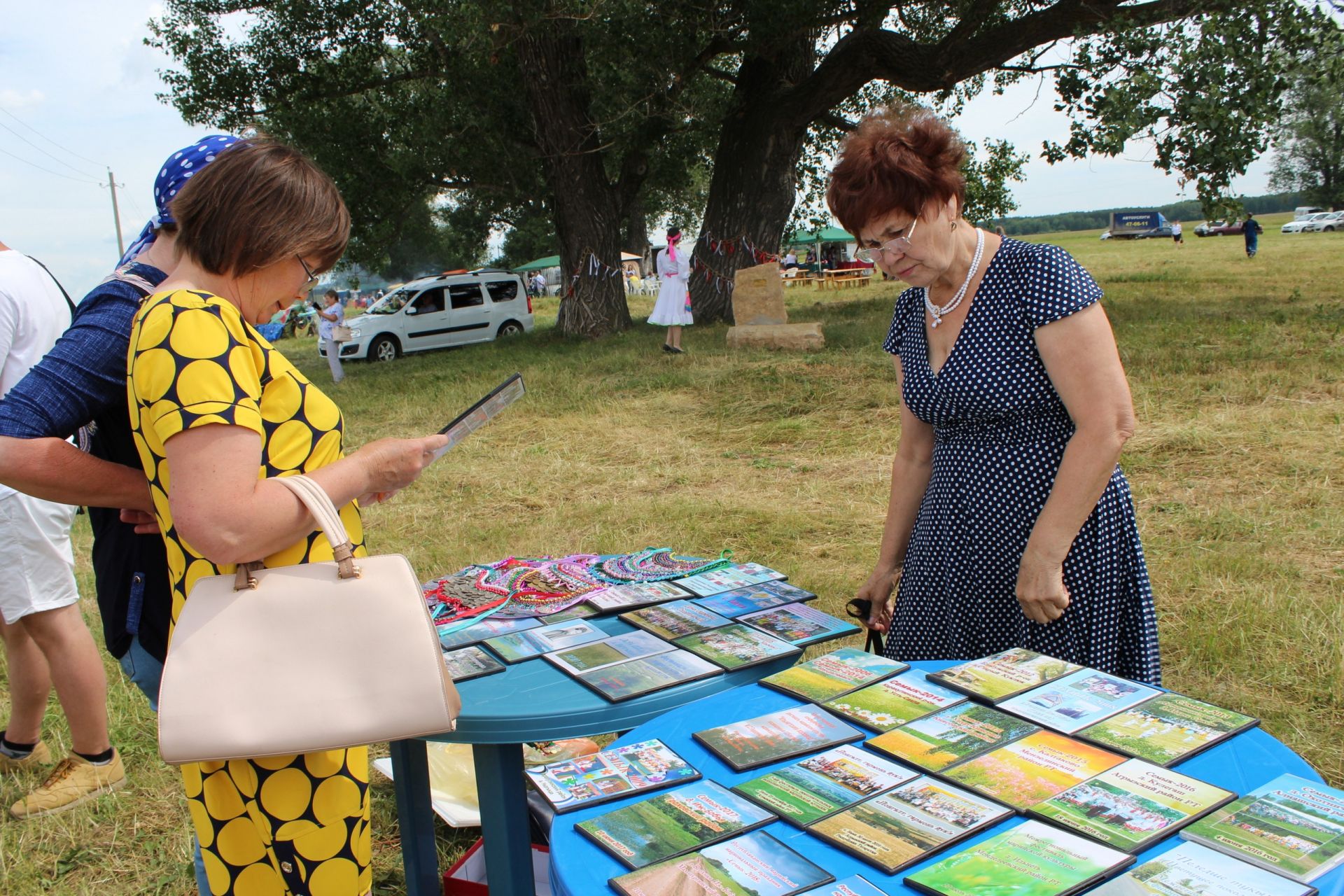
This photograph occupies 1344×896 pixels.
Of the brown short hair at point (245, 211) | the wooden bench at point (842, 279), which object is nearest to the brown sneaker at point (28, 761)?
the brown short hair at point (245, 211)

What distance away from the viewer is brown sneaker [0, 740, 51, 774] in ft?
10.9

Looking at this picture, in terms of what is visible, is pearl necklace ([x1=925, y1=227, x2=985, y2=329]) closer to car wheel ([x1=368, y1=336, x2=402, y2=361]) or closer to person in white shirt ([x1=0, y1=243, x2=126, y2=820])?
person in white shirt ([x1=0, y1=243, x2=126, y2=820])

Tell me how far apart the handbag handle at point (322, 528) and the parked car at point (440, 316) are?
63.0 ft

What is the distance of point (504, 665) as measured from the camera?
1.95m

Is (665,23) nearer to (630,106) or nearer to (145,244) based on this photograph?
(630,106)

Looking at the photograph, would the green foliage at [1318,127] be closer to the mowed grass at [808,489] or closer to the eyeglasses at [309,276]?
the mowed grass at [808,489]

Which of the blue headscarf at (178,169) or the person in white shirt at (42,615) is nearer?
the blue headscarf at (178,169)

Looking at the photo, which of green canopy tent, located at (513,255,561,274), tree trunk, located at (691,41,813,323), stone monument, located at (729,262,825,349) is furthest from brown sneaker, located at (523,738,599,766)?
green canopy tent, located at (513,255,561,274)

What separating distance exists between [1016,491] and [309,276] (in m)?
1.45

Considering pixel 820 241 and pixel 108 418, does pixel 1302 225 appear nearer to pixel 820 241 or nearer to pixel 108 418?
pixel 820 241

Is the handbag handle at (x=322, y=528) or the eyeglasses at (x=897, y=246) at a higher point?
the eyeglasses at (x=897, y=246)

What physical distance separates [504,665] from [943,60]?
12209mm

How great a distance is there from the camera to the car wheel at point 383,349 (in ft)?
65.6

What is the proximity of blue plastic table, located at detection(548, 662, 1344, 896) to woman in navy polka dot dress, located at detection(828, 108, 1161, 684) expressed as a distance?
0.54m
